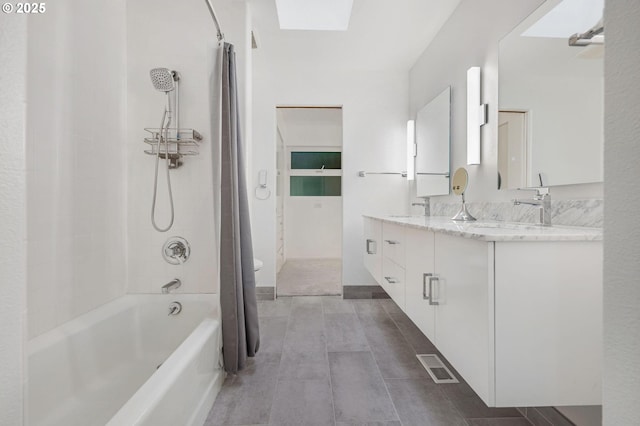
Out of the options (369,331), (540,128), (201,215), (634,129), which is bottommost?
(369,331)

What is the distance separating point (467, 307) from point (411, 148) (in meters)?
2.25

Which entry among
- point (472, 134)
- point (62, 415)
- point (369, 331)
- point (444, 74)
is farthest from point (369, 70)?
point (62, 415)

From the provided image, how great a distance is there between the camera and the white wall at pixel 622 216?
42 centimetres

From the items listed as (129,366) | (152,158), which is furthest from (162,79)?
(129,366)

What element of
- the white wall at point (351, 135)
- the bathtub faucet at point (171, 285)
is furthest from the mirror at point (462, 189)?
the bathtub faucet at point (171, 285)

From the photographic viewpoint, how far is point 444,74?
2.38 meters

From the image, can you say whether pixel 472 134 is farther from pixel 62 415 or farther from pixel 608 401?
pixel 62 415

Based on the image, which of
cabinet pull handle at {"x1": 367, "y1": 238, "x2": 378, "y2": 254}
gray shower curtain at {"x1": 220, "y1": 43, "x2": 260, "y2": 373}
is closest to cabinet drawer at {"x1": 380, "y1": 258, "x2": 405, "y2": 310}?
cabinet pull handle at {"x1": 367, "y1": 238, "x2": 378, "y2": 254}

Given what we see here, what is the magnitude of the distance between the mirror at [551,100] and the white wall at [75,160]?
2317 millimetres

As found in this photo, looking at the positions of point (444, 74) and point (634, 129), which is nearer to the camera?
point (634, 129)

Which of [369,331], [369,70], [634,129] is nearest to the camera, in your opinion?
[634,129]

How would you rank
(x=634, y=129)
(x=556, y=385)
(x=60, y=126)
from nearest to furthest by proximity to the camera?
(x=634, y=129)
(x=556, y=385)
(x=60, y=126)

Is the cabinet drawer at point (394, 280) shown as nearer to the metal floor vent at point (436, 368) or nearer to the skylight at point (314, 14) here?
the metal floor vent at point (436, 368)

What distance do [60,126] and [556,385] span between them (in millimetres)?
2278
